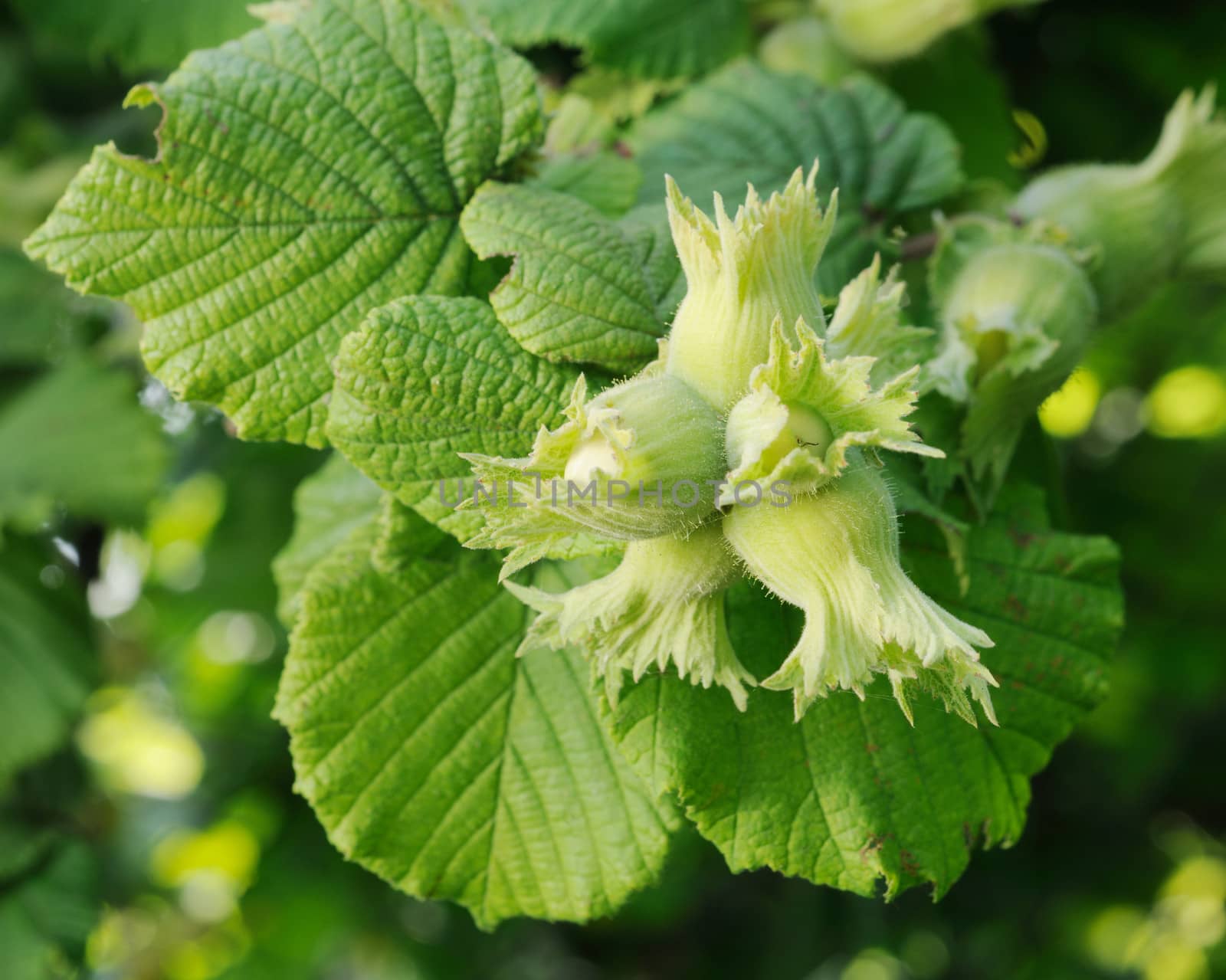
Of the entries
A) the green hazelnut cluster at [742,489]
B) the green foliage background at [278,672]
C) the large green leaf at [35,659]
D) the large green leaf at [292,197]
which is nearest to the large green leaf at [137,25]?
the green foliage background at [278,672]

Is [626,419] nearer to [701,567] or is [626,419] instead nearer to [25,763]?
[701,567]

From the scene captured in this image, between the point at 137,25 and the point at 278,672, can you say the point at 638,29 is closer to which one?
the point at 137,25

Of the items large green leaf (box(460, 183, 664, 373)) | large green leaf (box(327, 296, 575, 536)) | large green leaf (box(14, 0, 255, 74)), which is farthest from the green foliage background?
large green leaf (box(327, 296, 575, 536))

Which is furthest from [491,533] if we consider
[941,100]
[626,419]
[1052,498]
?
[941,100]

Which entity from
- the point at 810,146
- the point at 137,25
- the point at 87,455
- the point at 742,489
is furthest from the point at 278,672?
the point at 742,489

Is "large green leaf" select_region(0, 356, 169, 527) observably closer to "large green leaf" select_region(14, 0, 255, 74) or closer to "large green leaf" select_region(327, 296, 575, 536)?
"large green leaf" select_region(14, 0, 255, 74)

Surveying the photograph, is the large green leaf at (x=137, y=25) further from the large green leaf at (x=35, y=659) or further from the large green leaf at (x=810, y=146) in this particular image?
the large green leaf at (x=35, y=659)
